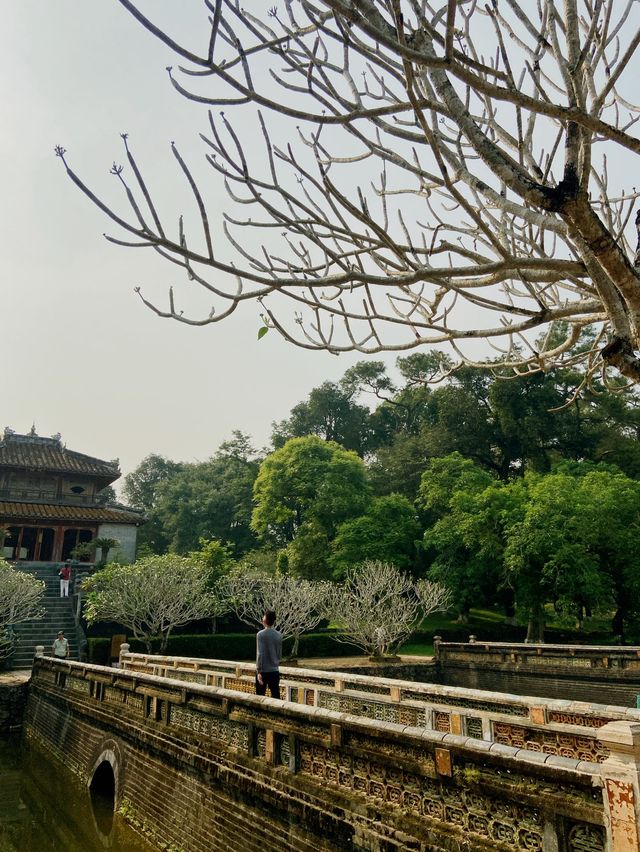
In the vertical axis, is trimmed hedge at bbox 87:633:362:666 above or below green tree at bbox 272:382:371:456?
below

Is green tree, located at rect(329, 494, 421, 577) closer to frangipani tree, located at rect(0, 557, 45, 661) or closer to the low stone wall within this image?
the low stone wall

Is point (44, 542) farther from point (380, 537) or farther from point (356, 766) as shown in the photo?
point (356, 766)

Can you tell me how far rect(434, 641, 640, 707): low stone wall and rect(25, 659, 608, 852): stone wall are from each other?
14.1 metres

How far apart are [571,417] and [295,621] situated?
24089mm

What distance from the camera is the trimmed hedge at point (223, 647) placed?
22.1 metres

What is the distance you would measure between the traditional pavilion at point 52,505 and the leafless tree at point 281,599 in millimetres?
11714

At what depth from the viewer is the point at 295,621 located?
23438mm

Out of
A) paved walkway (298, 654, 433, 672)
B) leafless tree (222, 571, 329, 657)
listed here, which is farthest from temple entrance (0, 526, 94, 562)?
paved walkway (298, 654, 433, 672)

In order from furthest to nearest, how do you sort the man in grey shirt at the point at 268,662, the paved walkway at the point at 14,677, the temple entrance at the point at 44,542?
the temple entrance at the point at 44,542 < the paved walkway at the point at 14,677 < the man in grey shirt at the point at 268,662

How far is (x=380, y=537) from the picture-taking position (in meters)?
32.1

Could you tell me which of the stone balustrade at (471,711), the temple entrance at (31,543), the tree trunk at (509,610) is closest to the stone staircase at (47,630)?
the temple entrance at (31,543)

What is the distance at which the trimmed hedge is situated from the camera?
22078mm

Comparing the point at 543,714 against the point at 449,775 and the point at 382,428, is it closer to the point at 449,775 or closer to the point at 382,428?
the point at 449,775

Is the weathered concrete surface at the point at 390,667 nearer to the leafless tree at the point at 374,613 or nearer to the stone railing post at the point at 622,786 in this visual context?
the leafless tree at the point at 374,613
